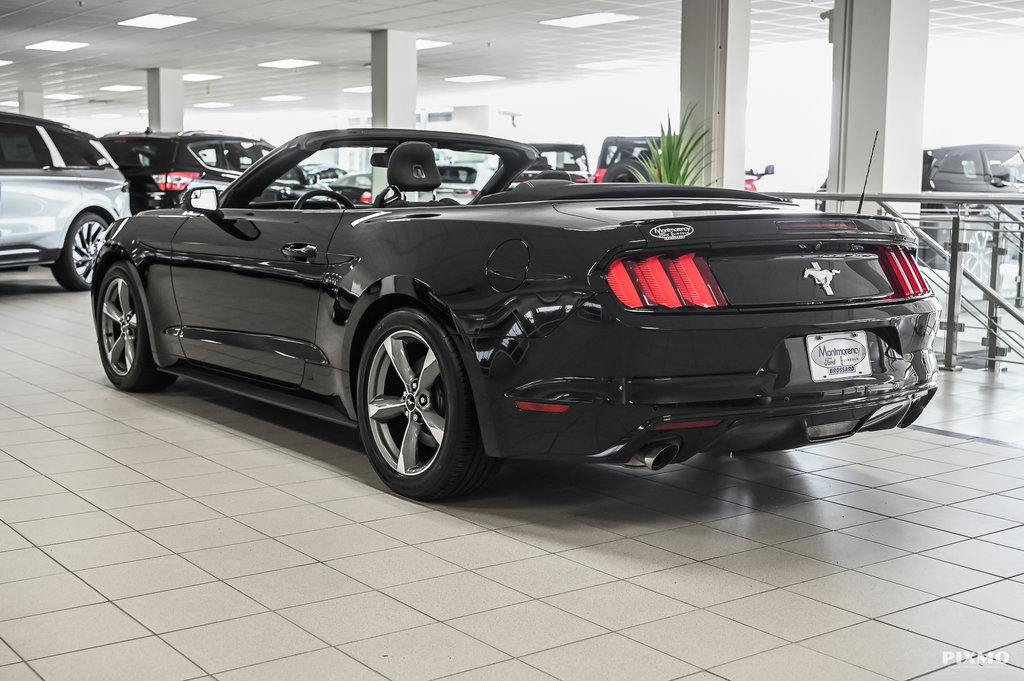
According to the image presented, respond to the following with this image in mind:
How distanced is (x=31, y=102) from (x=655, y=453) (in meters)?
34.4

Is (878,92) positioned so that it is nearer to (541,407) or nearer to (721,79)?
(721,79)

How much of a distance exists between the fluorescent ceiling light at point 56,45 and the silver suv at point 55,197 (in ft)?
41.1

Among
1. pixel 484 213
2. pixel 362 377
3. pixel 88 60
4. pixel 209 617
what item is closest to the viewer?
pixel 209 617

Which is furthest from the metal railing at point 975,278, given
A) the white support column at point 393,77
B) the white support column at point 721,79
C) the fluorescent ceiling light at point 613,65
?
the fluorescent ceiling light at point 613,65

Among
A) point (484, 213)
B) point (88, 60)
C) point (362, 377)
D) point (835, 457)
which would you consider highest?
point (88, 60)

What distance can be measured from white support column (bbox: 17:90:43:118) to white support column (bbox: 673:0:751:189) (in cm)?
2854

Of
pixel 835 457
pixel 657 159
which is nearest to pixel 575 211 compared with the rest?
pixel 835 457

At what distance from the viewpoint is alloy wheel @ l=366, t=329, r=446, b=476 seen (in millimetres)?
3564

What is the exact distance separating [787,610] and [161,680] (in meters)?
1.49

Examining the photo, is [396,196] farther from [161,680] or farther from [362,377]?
[161,680]

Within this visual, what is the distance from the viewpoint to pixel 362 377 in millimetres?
3787

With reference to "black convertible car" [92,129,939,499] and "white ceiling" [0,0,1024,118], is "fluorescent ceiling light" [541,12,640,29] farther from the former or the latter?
"black convertible car" [92,129,939,499]

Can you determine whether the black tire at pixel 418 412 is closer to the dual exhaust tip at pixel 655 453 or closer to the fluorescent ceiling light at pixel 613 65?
the dual exhaust tip at pixel 655 453

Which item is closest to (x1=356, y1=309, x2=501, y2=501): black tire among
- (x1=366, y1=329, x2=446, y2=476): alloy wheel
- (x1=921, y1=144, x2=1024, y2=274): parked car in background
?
(x1=366, y1=329, x2=446, y2=476): alloy wheel
